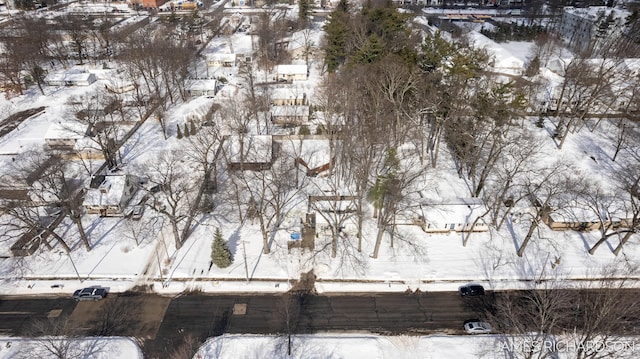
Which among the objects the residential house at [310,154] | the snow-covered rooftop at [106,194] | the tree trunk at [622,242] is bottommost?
the tree trunk at [622,242]

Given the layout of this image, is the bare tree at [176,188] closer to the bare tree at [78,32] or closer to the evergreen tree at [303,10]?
the bare tree at [78,32]

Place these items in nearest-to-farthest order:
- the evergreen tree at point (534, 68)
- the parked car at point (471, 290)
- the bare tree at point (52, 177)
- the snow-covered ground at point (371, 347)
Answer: the snow-covered ground at point (371, 347)
the parked car at point (471, 290)
the bare tree at point (52, 177)
the evergreen tree at point (534, 68)

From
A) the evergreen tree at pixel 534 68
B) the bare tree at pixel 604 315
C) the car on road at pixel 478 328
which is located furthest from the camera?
the evergreen tree at pixel 534 68

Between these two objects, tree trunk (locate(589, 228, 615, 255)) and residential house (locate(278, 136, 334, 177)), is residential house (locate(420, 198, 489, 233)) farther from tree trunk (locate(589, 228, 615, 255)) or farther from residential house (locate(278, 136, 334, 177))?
residential house (locate(278, 136, 334, 177))

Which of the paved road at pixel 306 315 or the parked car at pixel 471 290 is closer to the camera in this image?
the paved road at pixel 306 315

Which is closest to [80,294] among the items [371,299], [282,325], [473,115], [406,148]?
[282,325]

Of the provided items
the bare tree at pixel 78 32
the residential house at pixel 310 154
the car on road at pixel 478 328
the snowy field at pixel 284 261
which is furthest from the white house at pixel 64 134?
the car on road at pixel 478 328
